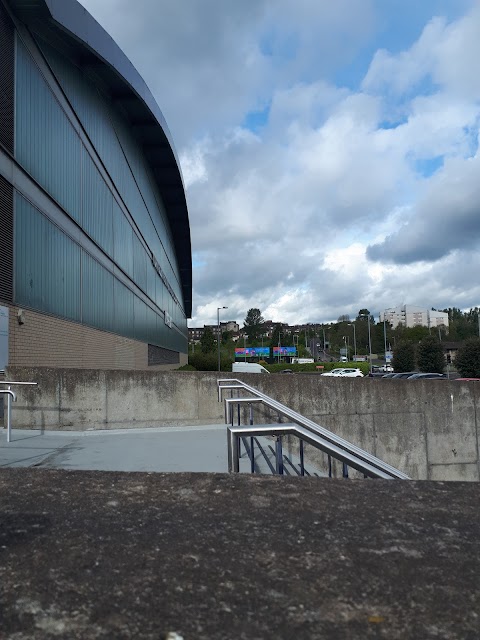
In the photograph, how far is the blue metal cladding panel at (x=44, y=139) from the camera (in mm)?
12289

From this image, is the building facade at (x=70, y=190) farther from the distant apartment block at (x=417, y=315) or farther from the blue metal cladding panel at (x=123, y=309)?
the distant apartment block at (x=417, y=315)

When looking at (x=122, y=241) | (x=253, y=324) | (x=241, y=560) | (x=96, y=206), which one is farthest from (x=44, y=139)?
(x=253, y=324)

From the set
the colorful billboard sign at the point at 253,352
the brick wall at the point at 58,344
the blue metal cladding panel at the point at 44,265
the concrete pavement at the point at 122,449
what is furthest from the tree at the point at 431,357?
the colorful billboard sign at the point at 253,352

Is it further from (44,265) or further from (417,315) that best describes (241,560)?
(417,315)

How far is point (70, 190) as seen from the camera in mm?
15523

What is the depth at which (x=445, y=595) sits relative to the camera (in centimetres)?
178

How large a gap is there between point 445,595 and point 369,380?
9282 millimetres

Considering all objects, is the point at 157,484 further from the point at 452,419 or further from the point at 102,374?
the point at 452,419

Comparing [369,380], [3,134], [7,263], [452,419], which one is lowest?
[452,419]

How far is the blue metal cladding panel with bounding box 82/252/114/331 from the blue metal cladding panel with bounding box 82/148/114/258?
97 cm

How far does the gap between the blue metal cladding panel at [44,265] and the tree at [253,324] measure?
480ft

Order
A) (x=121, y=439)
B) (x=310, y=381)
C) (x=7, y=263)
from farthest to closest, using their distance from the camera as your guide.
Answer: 1. (x=7, y=263)
2. (x=310, y=381)
3. (x=121, y=439)

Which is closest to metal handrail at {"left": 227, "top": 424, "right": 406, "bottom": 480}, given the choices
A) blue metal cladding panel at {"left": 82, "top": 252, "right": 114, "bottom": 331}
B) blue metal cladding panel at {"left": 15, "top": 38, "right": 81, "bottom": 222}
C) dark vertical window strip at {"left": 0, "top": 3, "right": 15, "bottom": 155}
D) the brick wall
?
the brick wall

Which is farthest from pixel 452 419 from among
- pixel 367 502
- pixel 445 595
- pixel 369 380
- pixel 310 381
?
pixel 445 595
